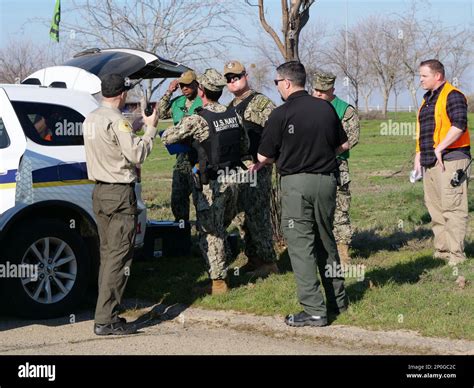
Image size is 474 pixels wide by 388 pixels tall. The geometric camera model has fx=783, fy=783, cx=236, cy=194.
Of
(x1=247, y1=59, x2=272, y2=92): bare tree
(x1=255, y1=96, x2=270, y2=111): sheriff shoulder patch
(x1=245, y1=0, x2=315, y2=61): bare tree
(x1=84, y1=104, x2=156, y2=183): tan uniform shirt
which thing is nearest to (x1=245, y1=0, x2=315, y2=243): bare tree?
(x1=245, y1=0, x2=315, y2=61): bare tree

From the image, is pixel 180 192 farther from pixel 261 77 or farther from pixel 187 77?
pixel 261 77

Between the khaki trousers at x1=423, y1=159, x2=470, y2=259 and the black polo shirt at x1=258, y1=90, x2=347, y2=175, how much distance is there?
2085 mm

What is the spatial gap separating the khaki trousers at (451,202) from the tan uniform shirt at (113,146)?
3260 millimetres

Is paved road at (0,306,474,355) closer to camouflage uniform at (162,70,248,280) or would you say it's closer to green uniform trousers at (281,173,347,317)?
green uniform trousers at (281,173,347,317)

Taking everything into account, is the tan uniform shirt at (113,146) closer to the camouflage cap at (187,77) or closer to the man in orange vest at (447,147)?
the camouflage cap at (187,77)

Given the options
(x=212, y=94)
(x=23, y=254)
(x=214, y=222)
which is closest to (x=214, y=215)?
(x=214, y=222)

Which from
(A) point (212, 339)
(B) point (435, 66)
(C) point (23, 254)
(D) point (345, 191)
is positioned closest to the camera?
(A) point (212, 339)

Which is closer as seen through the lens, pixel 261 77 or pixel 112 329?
pixel 112 329

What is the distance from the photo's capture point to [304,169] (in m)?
6.21

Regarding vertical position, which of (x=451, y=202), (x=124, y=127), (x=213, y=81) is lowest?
(x=451, y=202)

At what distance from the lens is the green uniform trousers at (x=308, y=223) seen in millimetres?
6215

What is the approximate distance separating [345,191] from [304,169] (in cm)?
220

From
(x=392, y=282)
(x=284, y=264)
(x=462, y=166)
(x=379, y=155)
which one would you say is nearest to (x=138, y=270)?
(x=284, y=264)

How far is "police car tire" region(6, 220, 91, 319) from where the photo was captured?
6.44 m
